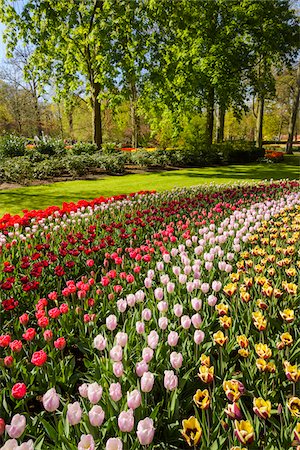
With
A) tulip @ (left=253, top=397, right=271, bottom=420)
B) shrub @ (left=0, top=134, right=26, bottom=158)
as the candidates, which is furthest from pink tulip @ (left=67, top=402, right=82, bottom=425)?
shrub @ (left=0, top=134, right=26, bottom=158)

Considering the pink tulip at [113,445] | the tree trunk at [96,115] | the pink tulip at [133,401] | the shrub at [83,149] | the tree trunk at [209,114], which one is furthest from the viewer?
the tree trunk at [209,114]

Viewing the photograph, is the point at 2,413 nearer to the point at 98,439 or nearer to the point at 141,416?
the point at 98,439

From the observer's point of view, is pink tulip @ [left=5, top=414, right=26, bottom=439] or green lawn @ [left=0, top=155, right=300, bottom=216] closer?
pink tulip @ [left=5, top=414, right=26, bottom=439]

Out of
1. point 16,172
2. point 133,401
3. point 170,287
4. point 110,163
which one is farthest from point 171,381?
point 110,163

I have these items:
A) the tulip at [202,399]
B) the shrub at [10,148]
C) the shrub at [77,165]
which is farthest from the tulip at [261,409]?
the shrub at [10,148]

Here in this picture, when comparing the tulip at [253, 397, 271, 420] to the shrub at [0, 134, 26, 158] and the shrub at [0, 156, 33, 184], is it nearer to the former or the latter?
the shrub at [0, 156, 33, 184]

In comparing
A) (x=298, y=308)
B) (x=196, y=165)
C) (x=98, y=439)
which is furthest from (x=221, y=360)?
(x=196, y=165)

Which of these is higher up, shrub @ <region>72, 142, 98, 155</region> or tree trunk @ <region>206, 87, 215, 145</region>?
tree trunk @ <region>206, 87, 215, 145</region>

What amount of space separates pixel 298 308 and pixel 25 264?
110 inches

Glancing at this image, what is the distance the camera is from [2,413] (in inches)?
85.9

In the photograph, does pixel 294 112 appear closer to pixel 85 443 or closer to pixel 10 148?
pixel 10 148

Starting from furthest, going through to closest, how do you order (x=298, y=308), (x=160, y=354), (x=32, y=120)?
1. (x=32, y=120)
2. (x=298, y=308)
3. (x=160, y=354)

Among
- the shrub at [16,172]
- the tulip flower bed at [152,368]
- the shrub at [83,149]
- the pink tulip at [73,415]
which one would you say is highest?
the shrub at [83,149]

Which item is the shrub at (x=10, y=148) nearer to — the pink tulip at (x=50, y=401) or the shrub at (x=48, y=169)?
the shrub at (x=48, y=169)
